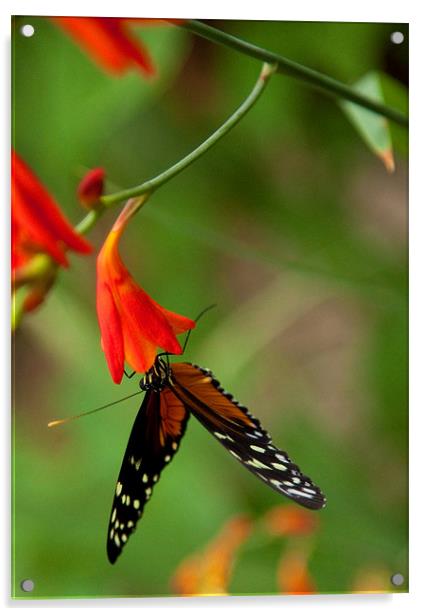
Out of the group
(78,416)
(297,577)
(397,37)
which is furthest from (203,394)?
(397,37)

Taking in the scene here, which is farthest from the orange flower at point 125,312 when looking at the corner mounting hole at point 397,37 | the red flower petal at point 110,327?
the corner mounting hole at point 397,37

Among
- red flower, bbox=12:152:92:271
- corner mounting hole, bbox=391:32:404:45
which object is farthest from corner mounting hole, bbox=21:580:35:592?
corner mounting hole, bbox=391:32:404:45

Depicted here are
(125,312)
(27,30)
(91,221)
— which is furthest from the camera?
(27,30)

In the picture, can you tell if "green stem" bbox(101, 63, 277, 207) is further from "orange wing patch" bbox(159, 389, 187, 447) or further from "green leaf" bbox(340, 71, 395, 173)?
"orange wing patch" bbox(159, 389, 187, 447)

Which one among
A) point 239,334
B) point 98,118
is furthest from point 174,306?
point 98,118

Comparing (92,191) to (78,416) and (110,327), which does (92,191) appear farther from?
(78,416)
